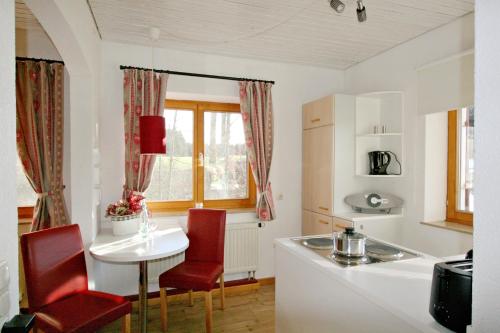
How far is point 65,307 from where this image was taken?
6.13 feet

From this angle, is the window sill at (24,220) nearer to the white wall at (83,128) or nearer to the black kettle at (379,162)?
the white wall at (83,128)

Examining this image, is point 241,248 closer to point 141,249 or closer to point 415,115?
point 141,249

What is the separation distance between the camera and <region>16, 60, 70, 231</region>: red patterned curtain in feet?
8.94

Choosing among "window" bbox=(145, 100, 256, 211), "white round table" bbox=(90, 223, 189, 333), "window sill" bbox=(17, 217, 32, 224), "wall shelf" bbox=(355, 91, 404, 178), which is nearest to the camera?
"white round table" bbox=(90, 223, 189, 333)

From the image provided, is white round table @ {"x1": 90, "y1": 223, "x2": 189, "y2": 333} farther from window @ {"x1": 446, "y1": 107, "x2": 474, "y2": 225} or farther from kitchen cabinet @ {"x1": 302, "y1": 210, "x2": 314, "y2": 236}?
window @ {"x1": 446, "y1": 107, "x2": 474, "y2": 225}

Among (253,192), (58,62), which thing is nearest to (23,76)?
(58,62)

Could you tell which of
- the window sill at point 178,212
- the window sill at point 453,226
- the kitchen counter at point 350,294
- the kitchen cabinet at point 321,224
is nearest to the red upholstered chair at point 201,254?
the window sill at point 178,212

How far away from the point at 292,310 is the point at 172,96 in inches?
101

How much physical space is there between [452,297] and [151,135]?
7.36ft

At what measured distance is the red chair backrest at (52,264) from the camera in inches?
70.4

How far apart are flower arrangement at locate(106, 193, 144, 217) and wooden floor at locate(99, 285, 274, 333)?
3.31 ft

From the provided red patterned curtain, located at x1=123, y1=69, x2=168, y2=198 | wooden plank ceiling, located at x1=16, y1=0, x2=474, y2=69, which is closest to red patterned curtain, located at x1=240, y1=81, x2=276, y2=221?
wooden plank ceiling, located at x1=16, y1=0, x2=474, y2=69

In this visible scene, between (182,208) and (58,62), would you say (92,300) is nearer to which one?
(182,208)

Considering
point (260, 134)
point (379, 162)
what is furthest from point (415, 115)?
point (260, 134)
